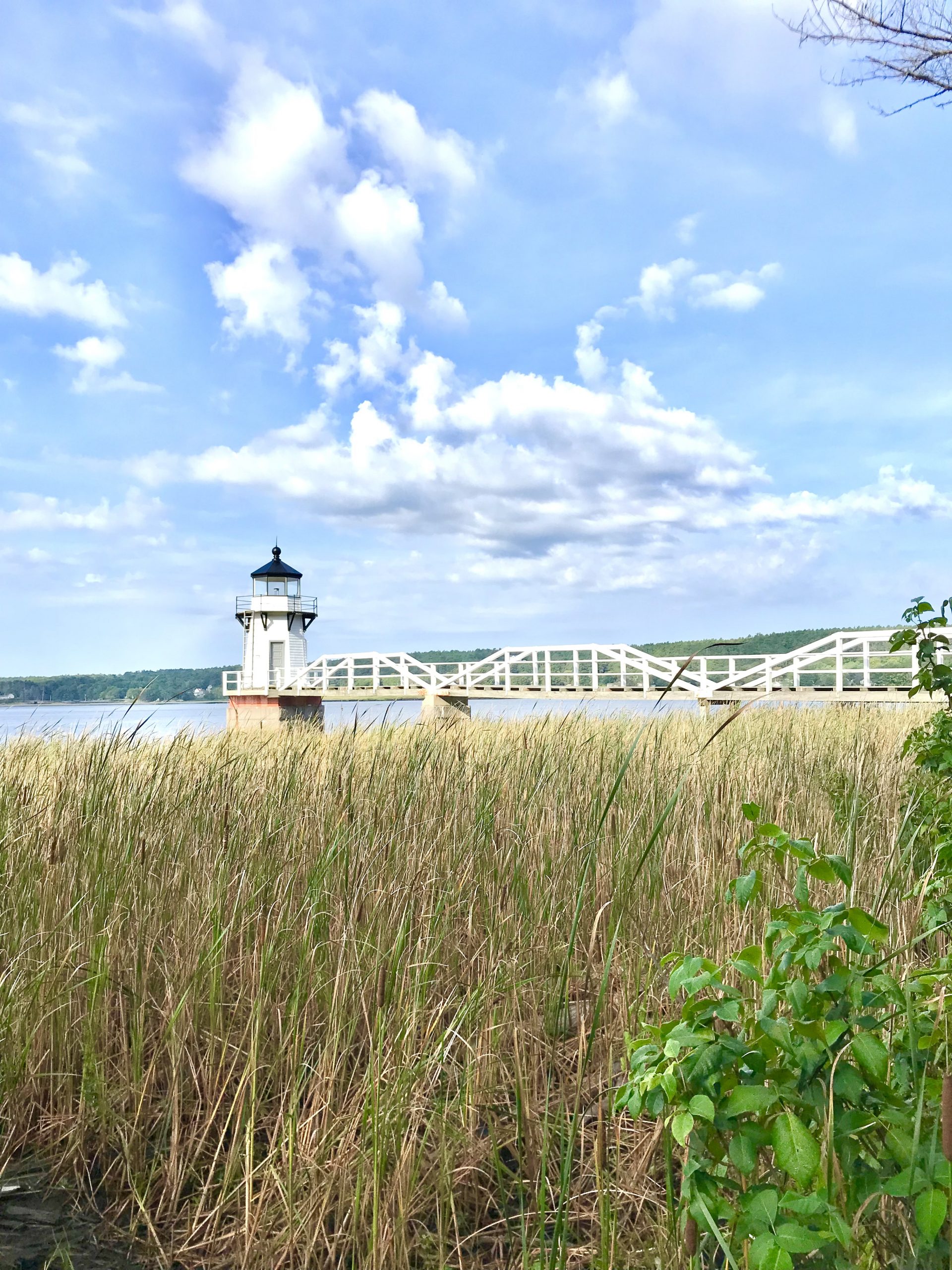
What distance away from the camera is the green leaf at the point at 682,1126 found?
43.6 inches

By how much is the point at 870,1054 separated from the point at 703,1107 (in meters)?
0.26

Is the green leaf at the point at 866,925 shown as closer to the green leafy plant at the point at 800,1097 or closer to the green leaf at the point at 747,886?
the green leafy plant at the point at 800,1097

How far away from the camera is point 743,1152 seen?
3.92ft

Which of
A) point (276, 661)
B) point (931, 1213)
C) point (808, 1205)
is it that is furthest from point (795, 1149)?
point (276, 661)

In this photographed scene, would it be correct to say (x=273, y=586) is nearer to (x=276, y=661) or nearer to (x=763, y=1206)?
(x=276, y=661)

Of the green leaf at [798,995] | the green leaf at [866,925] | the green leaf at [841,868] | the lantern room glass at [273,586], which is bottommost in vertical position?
the green leaf at [798,995]

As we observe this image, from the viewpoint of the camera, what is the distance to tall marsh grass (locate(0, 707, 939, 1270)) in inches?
74.9

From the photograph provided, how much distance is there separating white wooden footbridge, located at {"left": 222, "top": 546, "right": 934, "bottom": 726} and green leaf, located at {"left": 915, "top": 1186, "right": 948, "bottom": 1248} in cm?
1222

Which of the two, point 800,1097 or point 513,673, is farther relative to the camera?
point 513,673

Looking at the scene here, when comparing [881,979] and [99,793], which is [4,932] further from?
[881,979]

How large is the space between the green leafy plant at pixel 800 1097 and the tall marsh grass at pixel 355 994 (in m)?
0.16

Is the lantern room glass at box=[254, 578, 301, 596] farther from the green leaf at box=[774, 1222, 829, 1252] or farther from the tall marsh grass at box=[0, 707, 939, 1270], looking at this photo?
the green leaf at box=[774, 1222, 829, 1252]

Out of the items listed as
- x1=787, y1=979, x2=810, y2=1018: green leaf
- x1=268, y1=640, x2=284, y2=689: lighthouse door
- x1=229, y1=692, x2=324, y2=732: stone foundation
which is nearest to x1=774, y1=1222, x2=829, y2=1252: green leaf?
x1=787, y1=979, x2=810, y2=1018: green leaf

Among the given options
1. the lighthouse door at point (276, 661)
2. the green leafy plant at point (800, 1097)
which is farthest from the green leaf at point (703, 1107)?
the lighthouse door at point (276, 661)
